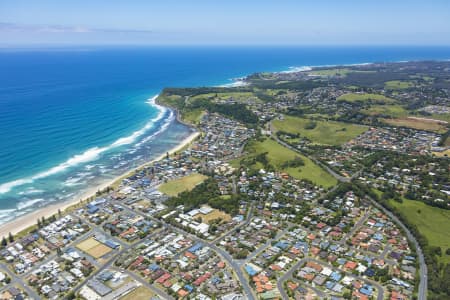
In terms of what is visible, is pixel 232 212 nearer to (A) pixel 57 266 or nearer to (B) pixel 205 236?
(B) pixel 205 236

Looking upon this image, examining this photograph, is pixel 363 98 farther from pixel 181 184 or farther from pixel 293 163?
pixel 181 184

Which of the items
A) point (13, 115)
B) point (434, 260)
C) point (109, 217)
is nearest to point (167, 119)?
point (13, 115)

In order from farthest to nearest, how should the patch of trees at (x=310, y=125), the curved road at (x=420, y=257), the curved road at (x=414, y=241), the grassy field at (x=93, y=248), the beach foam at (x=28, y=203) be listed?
the patch of trees at (x=310, y=125) → the beach foam at (x=28, y=203) → the grassy field at (x=93, y=248) → the curved road at (x=414, y=241) → the curved road at (x=420, y=257)

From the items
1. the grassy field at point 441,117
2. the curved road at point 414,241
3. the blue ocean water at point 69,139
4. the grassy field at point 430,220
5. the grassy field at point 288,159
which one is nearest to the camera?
the curved road at point 414,241

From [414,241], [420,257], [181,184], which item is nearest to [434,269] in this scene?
[420,257]

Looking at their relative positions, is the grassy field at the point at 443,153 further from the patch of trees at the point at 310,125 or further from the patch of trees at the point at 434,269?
the patch of trees at the point at 434,269

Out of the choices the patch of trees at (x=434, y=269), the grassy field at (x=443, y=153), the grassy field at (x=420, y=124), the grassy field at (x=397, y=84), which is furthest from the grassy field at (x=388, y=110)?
the patch of trees at (x=434, y=269)

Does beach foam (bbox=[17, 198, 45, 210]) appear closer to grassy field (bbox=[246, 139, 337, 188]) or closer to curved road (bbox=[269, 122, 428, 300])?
grassy field (bbox=[246, 139, 337, 188])
